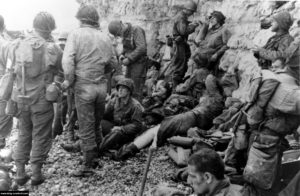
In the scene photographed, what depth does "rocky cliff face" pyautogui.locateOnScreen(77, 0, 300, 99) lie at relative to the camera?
7.87 m

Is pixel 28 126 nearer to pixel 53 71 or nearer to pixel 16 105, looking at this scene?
pixel 16 105

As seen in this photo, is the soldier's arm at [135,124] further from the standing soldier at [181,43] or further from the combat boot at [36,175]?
the standing soldier at [181,43]

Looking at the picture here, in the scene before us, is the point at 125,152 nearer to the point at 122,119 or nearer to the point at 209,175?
the point at 122,119

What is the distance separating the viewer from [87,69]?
5566 millimetres

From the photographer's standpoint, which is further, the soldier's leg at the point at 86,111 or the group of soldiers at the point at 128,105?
the soldier's leg at the point at 86,111

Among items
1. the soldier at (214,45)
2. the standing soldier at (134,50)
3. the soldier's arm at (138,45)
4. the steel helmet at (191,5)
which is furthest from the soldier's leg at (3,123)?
the steel helmet at (191,5)

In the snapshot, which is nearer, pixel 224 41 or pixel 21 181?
pixel 21 181

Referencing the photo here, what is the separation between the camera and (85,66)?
556 centimetres

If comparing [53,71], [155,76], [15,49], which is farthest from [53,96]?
[155,76]

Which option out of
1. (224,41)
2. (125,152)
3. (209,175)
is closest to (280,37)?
(224,41)

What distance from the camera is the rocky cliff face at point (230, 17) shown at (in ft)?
25.8

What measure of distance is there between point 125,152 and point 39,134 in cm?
159

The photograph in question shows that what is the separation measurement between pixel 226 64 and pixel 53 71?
15.0ft

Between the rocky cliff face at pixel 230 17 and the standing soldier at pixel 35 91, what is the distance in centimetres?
298
